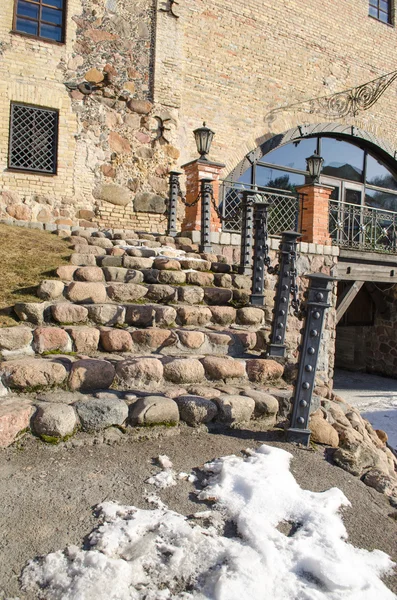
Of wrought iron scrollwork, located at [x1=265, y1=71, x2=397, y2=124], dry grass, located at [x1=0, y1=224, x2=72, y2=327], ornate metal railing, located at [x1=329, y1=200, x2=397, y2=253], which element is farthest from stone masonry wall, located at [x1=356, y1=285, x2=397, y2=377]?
dry grass, located at [x1=0, y1=224, x2=72, y2=327]

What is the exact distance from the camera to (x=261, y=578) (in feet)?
5.37

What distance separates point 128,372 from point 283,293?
1733 millimetres

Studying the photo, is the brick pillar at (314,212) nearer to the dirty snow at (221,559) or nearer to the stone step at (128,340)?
the stone step at (128,340)

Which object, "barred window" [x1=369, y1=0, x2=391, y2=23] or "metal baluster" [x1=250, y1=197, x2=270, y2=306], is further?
"barred window" [x1=369, y1=0, x2=391, y2=23]

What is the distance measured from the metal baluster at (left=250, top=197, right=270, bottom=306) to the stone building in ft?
11.9

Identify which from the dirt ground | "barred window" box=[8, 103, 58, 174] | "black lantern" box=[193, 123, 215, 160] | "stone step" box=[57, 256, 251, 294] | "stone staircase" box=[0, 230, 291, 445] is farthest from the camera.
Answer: "barred window" box=[8, 103, 58, 174]

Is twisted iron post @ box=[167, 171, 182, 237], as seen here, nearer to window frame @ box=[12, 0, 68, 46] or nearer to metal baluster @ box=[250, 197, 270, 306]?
metal baluster @ box=[250, 197, 270, 306]

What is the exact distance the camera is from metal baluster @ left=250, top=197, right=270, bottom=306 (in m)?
5.20

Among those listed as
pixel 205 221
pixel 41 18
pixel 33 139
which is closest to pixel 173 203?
pixel 205 221

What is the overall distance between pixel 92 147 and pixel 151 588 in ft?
29.6

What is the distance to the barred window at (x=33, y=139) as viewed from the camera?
8.76 meters

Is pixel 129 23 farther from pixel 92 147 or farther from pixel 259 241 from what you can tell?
pixel 259 241

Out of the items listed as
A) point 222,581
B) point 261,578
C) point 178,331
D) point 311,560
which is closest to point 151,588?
point 222,581

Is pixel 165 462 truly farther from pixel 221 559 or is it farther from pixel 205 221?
pixel 205 221
